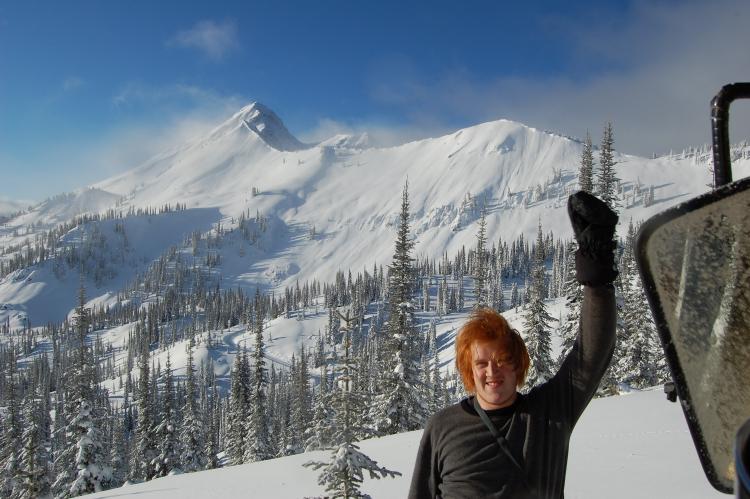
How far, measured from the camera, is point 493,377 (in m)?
2.67

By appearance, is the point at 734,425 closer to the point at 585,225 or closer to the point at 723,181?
the point at 723,181

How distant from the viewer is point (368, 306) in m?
160

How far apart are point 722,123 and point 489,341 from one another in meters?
1.58

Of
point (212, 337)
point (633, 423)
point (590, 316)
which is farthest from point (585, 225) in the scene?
point (212, 337)

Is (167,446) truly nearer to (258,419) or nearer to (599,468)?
(258,419)

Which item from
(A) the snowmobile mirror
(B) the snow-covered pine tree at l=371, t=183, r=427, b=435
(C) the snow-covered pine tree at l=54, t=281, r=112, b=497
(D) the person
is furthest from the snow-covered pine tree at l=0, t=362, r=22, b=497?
(A) the snowmobile mirror

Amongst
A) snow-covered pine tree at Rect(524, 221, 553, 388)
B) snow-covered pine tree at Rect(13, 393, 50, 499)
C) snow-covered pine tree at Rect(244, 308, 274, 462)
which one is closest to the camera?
snow-covered pine tree at Rect(524, 221, 553, 388)

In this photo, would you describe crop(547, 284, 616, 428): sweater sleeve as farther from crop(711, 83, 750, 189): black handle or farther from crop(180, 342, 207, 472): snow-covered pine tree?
crop(180, 342, 207, 472): snow-covered pine tree

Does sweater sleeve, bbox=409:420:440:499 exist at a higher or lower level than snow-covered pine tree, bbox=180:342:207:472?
higher

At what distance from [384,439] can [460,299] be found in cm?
12930

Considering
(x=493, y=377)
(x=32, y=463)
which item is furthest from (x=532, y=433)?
(x=32, y=463)

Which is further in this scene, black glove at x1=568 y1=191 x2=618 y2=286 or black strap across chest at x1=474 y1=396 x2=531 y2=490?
black strap across chest at x1=474 y1=396 x2=531 y2=490

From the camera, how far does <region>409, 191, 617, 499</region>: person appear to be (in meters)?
2.44

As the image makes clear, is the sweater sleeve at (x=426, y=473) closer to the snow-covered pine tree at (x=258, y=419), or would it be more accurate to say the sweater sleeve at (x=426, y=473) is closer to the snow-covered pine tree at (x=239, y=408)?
the snow-covered pine tree at (x=258, y=419)
